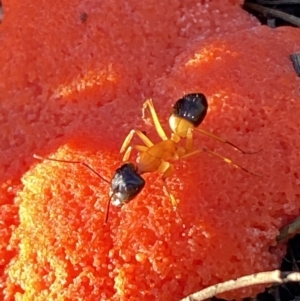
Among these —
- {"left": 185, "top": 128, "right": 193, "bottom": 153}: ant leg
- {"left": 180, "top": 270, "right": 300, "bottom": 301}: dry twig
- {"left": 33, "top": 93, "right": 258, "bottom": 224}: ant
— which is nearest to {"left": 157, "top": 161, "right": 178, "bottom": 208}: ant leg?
{"left": 33, "top": 93, "right": 258, "bottom": 224}: ant

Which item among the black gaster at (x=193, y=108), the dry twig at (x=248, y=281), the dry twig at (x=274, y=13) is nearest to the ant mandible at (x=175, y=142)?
the black gaster at (x=193, y=108)

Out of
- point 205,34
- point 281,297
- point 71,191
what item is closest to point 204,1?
point 205,34

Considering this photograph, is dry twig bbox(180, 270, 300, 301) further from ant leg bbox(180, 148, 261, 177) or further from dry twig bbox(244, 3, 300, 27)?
dry twig bbox(244, 3, 300, 27)

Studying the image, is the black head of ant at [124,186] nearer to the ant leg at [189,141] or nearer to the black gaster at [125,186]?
the black gaster at [125,186]

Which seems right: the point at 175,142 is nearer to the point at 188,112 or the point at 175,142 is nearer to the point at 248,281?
the point at 188,112

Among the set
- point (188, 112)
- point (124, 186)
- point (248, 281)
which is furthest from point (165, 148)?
point (248, 281)

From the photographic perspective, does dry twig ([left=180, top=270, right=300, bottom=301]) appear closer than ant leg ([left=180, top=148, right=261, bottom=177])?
Yes
